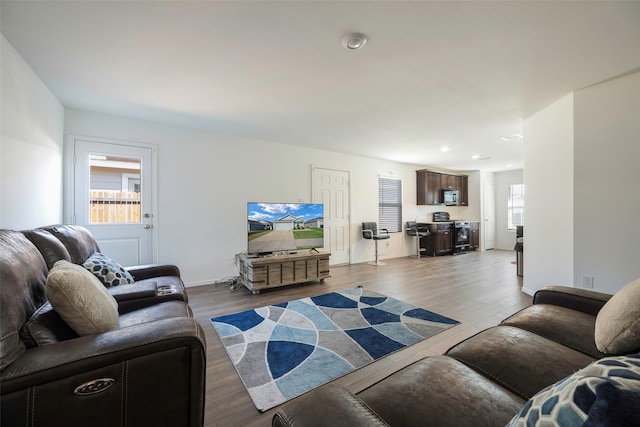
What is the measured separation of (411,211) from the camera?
678cm

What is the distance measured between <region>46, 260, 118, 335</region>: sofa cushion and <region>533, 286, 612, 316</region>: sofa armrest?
2.66m

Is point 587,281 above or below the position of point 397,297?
above

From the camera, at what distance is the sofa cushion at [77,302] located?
1.02 meters

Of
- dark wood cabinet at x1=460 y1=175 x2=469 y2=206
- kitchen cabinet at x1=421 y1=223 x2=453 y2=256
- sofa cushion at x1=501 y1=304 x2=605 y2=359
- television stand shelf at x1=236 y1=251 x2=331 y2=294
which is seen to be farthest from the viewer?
dark wood cabinet at x1=460 y1=175 x2=469 y2=206

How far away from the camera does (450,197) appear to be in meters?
7.34

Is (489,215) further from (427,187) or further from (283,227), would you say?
(283,227)

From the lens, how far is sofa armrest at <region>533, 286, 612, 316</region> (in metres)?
1.49

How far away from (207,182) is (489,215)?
833 centimetres

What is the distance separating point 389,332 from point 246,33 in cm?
280

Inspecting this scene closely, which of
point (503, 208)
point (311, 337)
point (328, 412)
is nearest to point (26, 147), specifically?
point (311, 337)

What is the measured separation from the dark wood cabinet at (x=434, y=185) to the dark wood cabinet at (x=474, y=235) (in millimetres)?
734

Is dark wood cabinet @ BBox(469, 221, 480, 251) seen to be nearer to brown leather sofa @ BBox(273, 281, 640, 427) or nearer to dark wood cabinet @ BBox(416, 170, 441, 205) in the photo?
dark wood cabinet @ BBox(416, 170, 441, 205)

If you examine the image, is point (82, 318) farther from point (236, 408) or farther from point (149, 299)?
point (236, 408)

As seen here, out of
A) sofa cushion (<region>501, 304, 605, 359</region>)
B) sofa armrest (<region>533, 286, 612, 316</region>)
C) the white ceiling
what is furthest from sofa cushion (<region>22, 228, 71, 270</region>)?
sofa armrest (<region>533, 286, 612, 316</region>)
